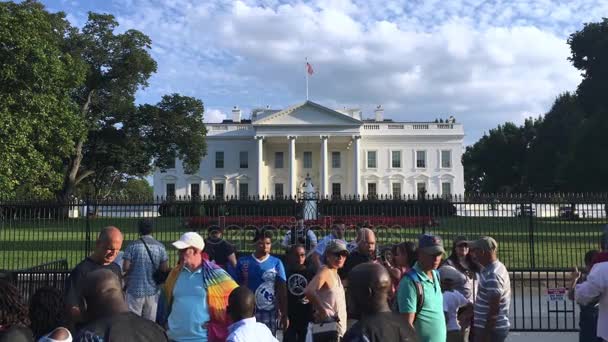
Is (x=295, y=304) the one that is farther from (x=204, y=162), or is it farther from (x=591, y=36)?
(x=204, y=162)

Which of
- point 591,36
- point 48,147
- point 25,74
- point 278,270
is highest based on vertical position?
point 591,36

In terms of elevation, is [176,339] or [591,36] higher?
[591,36]

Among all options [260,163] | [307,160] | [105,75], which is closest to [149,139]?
[105,75]

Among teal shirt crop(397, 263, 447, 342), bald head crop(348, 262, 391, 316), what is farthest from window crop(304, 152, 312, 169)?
bald head crop(348, 262, 391, 316)

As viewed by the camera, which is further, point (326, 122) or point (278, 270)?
point (326, 122)

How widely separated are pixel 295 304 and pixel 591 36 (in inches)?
1533

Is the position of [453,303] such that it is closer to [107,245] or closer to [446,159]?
[107,245]

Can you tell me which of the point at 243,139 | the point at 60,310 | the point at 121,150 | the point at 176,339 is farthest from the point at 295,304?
the point at 243,139

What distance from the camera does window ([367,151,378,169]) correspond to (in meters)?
67.9

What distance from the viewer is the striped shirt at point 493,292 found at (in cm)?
470

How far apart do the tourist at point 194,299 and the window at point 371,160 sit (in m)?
64.2

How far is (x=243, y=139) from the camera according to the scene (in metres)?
67.8

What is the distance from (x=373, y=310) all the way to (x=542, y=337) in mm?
6131

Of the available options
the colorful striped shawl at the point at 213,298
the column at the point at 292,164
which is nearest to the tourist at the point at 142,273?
the colorful striped shawl at the point at 213,298
